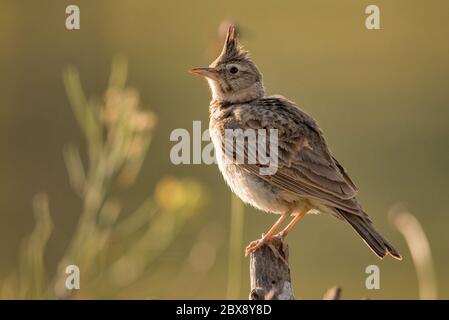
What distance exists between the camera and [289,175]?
27.1 feet

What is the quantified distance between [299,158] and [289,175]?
0.18 meters

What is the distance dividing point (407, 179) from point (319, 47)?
462 cm

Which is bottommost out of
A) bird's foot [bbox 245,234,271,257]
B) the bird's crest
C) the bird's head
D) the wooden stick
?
the wooden stick

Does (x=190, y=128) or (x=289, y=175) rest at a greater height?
(x=190, y=128)

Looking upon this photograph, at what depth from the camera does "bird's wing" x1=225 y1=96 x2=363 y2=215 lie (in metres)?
8.16

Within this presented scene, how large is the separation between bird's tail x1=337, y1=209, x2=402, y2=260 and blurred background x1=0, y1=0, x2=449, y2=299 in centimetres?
81

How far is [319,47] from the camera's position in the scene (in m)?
20.2

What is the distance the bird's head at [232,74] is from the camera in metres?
9.38

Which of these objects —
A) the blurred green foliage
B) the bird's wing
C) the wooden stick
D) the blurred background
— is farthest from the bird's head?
the wooden stick

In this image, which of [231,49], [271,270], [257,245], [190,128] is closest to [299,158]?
[257,245]

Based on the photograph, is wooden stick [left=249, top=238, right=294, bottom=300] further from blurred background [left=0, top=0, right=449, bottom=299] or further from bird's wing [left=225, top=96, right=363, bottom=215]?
bird's wing [left=225, top=96, right=363, bottom=215]

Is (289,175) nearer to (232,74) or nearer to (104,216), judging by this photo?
(104,216)

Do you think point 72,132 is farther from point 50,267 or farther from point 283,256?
point 283,256
